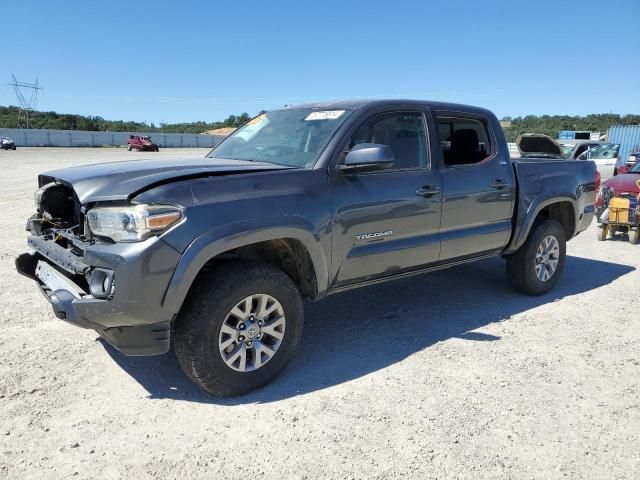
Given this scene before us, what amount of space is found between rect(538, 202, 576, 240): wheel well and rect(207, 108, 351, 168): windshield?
3.01 metres

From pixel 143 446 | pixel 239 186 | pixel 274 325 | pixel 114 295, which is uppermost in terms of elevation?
pixel 239 186

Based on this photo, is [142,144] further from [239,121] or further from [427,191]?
[427,191]

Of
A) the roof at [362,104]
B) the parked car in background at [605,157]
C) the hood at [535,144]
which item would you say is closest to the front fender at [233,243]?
the roof at [362,104]

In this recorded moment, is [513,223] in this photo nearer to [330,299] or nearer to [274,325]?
[330,299]

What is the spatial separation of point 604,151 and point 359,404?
19.0 m

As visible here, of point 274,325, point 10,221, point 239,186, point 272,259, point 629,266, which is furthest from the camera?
point 10,221

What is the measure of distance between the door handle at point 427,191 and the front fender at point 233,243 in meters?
1.07

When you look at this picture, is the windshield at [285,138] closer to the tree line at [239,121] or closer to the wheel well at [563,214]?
the wheel well at [563,214]

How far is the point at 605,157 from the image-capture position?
60.5 ft

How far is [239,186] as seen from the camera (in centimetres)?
315

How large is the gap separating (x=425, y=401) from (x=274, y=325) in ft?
3.55

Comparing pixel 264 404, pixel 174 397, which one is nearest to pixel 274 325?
pixel 264 404

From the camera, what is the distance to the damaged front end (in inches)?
109

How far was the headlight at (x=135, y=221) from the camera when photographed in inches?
110
